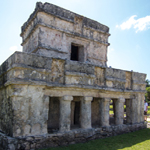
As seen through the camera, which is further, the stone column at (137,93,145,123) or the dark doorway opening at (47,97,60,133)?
the stone column at (137,93,145,123)

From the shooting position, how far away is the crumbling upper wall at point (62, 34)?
319 inches

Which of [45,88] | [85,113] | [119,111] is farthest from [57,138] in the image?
[119,111]

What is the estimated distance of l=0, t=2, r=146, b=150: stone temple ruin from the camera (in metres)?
5.48

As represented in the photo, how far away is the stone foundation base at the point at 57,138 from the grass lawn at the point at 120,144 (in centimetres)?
28

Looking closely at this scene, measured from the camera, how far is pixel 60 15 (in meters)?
8.69

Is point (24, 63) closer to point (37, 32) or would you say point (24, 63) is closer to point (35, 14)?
point (37, 32)

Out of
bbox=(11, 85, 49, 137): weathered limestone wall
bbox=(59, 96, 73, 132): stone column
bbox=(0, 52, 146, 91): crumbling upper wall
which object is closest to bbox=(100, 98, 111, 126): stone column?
bbox=(0, 52, 146, 91): crumbling upper wall

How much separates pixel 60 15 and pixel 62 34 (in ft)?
3.31

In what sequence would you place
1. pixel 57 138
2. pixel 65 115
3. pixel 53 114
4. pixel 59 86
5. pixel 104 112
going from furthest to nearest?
pixel 53 114 < pixel 104 112 < pixel 65 115 < pixel 59 86 < pixel 57 138

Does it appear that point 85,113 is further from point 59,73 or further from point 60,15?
point 60,15

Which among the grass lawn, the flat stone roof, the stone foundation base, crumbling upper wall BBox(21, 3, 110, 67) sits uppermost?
the flat stone roof

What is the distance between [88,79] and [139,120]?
4.35 meters

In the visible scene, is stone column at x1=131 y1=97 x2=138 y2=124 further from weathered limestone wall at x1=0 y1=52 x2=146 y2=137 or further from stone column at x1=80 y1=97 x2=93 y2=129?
stone column at x1=80 y1=97 x2=93 y2=129

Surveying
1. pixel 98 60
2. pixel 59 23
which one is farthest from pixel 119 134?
pixel 59 23
